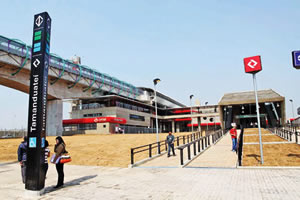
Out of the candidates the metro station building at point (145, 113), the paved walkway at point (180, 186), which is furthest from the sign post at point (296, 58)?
the metro station building at point (145, 113)

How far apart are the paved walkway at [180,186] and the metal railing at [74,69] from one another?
28.2 m

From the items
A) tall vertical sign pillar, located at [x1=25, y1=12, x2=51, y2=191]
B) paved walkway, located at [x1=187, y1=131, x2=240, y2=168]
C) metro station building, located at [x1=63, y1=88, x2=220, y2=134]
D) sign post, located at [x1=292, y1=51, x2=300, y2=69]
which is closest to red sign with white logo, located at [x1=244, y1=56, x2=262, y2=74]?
sign post, located at [x1=292, y1=51, x2=300, y2=69]

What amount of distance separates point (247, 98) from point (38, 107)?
45.1 meters

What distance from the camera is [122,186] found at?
681cm

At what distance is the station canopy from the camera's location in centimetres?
3956

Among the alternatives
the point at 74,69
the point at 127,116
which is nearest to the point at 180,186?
the point at 74,69

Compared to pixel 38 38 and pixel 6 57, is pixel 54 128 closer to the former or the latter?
pixel 6 57

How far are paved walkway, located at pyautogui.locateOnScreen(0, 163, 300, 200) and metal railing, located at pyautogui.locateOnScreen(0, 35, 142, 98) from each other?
28235 mm

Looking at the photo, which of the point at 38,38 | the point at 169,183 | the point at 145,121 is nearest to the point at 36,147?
the point at 38,38

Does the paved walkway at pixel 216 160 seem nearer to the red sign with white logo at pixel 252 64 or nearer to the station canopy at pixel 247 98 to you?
the red sign with white logo at pixel 252 64

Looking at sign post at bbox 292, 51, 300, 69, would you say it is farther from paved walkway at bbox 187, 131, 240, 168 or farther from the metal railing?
the metal railing

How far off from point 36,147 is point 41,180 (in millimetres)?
989

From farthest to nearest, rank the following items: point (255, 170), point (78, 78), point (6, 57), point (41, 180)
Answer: point (78, 78), point (6, 57), point (255, 170), point (41, 180)

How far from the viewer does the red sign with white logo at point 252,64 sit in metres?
Answer: 9.75
